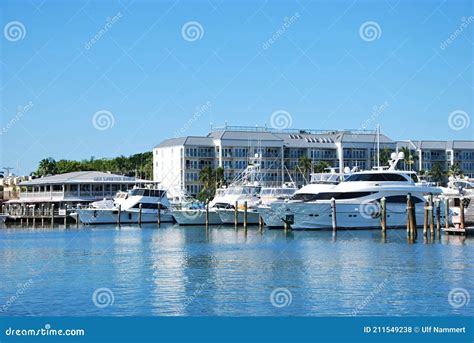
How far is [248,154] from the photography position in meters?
132

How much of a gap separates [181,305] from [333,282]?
8.06 m

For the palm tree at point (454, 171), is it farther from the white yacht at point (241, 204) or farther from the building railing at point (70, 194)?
the building railing at point (70, 194)

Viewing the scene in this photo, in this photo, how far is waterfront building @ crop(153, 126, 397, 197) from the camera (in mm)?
131125

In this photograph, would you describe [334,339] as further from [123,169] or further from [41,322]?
[123,169]

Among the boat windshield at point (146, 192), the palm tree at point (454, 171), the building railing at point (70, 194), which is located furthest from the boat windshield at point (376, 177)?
the palm tree at point (454, 171)
